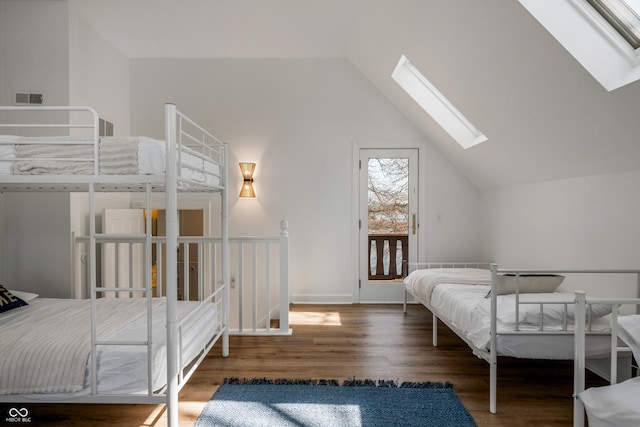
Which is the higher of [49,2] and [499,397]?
[49,2]

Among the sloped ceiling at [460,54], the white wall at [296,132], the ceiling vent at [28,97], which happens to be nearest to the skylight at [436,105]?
the sloped ceiling at [460,54]

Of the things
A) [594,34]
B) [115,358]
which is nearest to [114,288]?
[115,358]

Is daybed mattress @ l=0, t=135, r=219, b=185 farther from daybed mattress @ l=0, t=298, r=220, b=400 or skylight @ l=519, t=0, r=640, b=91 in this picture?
skylight @ l=519, t=0, r=640, b=91

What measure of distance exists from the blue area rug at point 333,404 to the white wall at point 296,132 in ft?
7.07

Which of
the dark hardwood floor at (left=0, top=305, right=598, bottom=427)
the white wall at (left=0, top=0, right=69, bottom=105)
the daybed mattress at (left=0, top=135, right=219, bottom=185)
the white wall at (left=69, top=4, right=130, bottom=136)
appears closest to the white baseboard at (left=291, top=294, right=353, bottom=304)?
the dark hardwood floor at (left=0, top=305, right=598, bottom=427)

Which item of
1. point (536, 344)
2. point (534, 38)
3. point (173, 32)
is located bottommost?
point (536, 344)

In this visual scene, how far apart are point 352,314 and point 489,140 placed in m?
2.21

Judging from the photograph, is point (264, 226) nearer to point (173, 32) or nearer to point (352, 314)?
point (352, 314)

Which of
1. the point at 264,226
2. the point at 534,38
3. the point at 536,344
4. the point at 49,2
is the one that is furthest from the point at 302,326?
the point at 49,2

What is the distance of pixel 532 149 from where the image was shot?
10.3 feet

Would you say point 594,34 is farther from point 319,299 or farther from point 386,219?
point 319,299

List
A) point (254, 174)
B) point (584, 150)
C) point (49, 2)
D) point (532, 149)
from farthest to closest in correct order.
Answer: point (254, 174) → point (49, 2) → point (532, 149) → point (584, 150)

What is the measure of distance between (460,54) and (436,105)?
50.2 inches

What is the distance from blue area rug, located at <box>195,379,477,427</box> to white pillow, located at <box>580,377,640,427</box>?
718 millimetres
